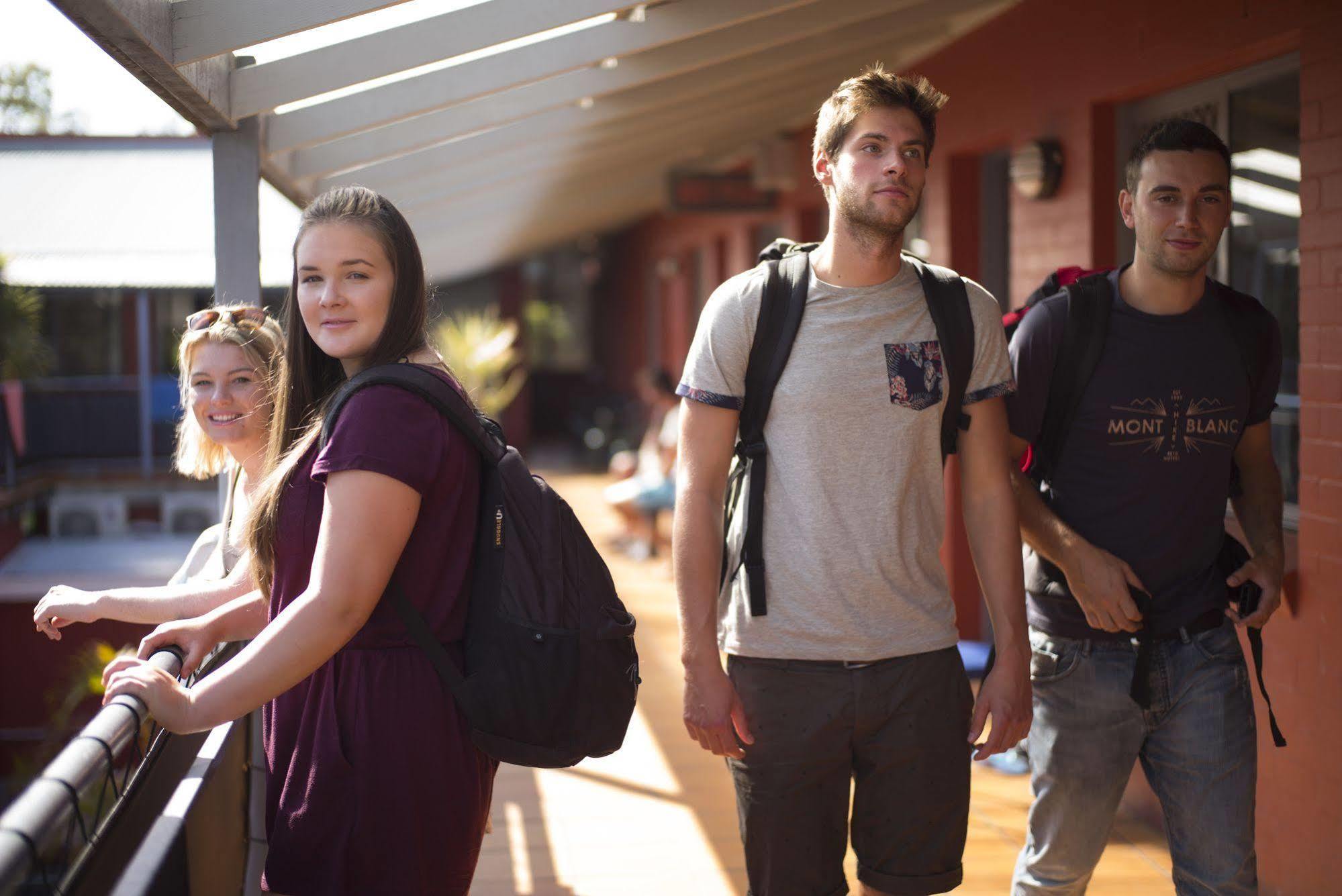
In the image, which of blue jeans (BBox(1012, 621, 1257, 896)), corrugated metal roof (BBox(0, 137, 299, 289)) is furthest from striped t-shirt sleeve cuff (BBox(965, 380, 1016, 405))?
corrugated metal roof (BBox(0, 137, 299, 289))

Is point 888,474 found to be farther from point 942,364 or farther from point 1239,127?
point 1239,127

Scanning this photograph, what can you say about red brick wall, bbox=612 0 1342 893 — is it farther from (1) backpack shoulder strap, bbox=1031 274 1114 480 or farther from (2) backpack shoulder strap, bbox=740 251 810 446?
(2) backpack shoulder strap, bbox=740 251 810 446

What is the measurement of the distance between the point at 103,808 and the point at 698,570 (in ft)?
3.10

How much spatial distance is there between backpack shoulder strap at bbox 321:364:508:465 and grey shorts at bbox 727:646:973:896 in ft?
2.44

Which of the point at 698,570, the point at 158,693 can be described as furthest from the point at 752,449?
the point at 158,693

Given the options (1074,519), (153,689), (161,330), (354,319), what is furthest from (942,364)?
(161,330)

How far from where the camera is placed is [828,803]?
7.32 ft

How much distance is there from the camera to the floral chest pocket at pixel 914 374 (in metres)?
2.18

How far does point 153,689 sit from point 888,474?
118 centimetres

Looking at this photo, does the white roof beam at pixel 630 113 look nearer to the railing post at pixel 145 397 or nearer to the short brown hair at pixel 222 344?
the short brown hair at pixel 222 344

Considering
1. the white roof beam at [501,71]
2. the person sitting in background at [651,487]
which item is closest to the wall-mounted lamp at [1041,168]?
the white roof beam at [501,71]

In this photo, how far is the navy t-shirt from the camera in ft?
7.80

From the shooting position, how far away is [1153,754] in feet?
7.98

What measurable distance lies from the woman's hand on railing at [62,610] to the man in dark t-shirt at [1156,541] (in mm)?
1609
